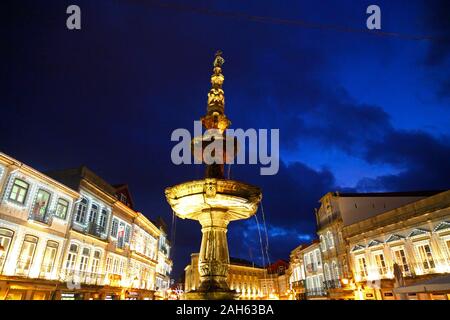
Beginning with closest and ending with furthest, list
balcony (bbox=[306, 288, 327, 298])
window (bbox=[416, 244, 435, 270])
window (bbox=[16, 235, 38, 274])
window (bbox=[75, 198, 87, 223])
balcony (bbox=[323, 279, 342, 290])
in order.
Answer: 1. window (bbox=[16, 235, 38, 274])
2. window (bbox=[416, 244, 435, 270])
3. window (bbox=[75, 198, 87, 223])
4. balcony (bbox=[323, 279, 342, 290])
5. balcony (bbox=[306, 288, 327, 298])

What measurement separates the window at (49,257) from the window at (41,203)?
7.16 ft

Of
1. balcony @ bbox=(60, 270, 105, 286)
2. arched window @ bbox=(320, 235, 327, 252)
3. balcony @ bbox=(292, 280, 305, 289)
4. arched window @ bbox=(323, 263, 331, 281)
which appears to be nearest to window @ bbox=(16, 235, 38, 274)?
balcony @ bbox=(60, 270, 105, 286)

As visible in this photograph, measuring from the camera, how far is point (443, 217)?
19.4 m

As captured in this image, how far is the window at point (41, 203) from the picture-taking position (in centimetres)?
1802

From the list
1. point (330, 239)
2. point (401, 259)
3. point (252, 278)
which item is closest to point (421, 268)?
point (401, 259)

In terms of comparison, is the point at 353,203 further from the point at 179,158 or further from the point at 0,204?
the point at 0,204

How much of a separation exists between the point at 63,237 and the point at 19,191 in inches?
189

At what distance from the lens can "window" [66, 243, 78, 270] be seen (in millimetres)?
20312

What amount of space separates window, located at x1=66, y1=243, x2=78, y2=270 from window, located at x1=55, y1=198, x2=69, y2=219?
8.18 feet

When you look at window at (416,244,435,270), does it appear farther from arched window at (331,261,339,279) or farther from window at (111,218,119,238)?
window at (111,218,119,238)

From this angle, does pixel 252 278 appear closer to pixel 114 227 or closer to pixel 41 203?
pixel 114 227

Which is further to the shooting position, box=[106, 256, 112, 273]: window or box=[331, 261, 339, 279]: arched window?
box=[331, 261, 339, 279]: arched window

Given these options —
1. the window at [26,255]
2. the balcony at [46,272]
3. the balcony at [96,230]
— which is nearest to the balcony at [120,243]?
the balcony at [96,230]
